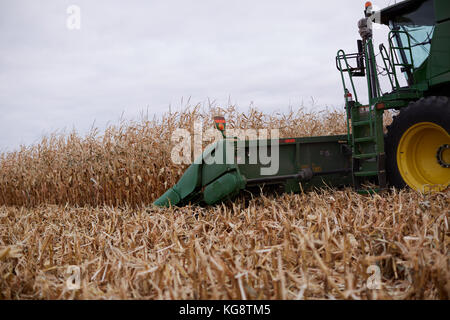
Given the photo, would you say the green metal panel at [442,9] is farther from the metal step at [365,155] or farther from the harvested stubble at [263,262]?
the harvested stubble at [263,262]

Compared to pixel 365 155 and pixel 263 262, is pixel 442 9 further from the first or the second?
pixel 263 262

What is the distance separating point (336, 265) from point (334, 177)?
2.43 meters

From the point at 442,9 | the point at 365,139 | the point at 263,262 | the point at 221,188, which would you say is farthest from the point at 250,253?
the point at 442,9

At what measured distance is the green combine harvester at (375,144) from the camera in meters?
3.78

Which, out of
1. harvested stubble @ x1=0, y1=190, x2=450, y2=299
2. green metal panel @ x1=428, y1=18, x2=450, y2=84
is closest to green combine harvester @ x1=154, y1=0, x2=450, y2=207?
green metal panel @ x1=428, y1=18, x2=450, y2=84

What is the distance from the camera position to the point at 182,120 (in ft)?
21.4

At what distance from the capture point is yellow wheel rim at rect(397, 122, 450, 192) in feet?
12.3

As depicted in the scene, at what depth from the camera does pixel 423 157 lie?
13.0 ft

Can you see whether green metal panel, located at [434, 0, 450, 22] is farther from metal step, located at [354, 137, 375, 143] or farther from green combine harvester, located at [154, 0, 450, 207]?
metal step, located at [354, 137, 375, 143]

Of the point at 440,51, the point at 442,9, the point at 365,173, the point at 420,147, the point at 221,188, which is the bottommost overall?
the point at 221,188

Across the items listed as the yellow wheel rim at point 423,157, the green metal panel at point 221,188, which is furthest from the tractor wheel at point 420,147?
the green metal panel at point 221,188

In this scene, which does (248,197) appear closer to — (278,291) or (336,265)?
(336,265)

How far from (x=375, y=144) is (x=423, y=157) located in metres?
0.49
